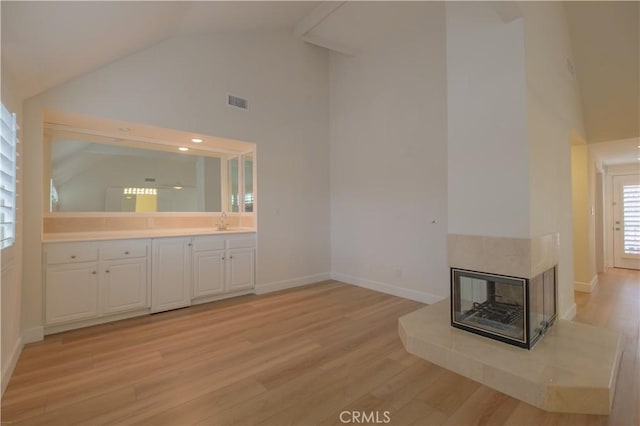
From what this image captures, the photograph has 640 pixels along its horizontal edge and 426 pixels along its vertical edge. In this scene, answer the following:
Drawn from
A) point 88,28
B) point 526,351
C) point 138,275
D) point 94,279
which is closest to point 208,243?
point 138,275

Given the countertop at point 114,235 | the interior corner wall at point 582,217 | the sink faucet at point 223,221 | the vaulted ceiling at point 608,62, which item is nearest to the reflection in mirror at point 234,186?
the sink faucet at point 223,221

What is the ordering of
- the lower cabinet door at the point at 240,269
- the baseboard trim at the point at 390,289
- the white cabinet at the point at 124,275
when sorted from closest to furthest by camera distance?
the white cabinet at the point at 124,275 < the baseboard trim at the point at 390,289 < the lower cabinet door at the point at 240,269

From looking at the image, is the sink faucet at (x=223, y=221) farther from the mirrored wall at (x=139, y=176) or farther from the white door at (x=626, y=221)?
the white door at (x=626, y=221)

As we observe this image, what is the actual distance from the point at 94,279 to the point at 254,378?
2052mm

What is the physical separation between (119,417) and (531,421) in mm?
2335

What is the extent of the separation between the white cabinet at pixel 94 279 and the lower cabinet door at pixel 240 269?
99 cm

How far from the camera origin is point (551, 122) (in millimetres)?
2727

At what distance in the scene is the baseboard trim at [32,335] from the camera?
2.61 metres

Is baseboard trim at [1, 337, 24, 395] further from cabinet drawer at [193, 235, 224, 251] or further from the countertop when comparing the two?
cabinet drawer at [193, 235, 224, 251]

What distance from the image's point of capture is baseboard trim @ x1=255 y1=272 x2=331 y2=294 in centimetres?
422

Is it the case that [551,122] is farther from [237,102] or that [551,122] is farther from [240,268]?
[240,268]

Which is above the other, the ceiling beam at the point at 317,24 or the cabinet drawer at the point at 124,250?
the ceiling beam at the point at 317,24

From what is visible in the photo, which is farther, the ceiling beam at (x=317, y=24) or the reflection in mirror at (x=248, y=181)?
the reflection in mirror at (x=248, y=181)

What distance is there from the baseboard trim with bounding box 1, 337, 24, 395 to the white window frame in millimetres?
840
